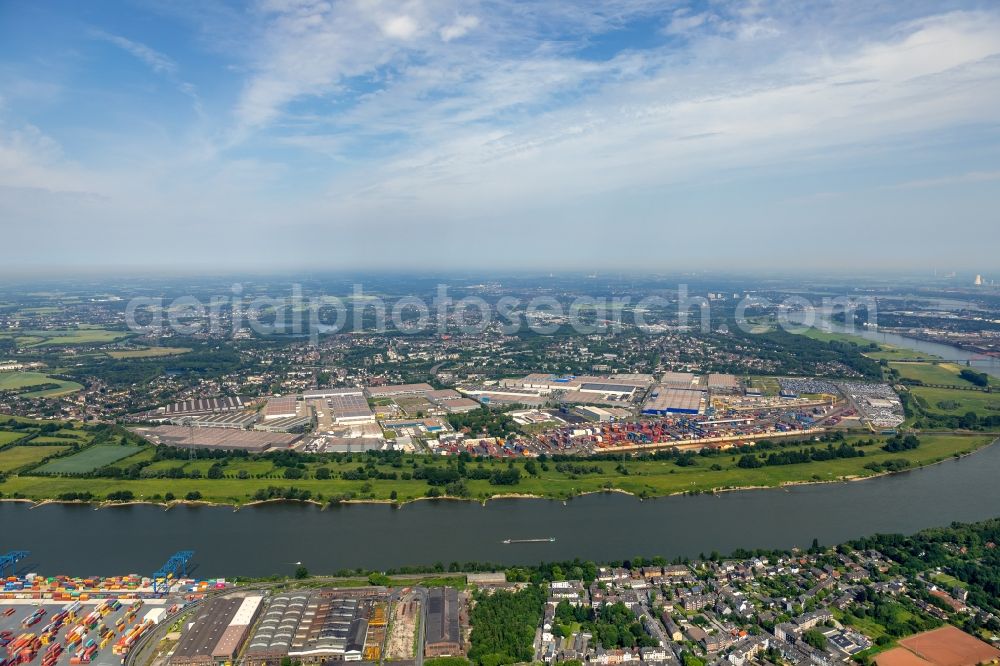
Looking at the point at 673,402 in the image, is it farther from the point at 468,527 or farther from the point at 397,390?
the point at 468,527

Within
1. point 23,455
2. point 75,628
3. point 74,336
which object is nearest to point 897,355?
point 75,628

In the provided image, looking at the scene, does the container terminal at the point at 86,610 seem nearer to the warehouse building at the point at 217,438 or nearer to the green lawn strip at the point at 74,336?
the warehouse building at the point at 217,438

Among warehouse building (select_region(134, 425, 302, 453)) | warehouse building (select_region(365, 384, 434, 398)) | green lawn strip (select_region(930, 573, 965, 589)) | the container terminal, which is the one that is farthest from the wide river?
warehouse building (select_region(365, 384, 434, 398))

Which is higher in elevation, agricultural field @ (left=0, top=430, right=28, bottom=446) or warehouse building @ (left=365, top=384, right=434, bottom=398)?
warehouse building @ (left=365, top=384, right=434, bottom=398)

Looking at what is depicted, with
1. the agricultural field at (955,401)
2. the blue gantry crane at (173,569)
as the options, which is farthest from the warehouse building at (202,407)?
the agricultural field at (955,401)

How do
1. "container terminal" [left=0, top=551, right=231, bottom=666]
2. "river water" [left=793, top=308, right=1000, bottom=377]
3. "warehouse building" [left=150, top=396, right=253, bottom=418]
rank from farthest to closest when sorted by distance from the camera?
"river water" [left=793, top=308, right=1000, bottom=377] < "warehouse building" [left=150, top=396, right=253, bottom=418] < "container terminal" [left=0, top=551, right=231, bottom=666]

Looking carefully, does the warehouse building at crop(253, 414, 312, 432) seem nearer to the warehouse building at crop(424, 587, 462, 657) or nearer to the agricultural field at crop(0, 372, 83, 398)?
the agricultural field at crop(0, 372, 83, 398)
